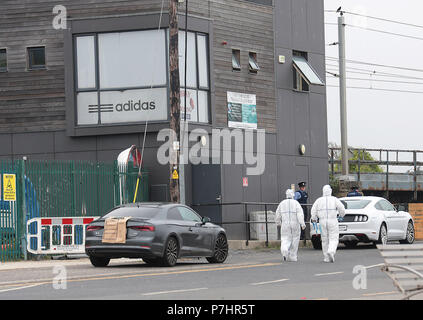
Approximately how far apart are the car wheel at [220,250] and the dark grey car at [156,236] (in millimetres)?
327

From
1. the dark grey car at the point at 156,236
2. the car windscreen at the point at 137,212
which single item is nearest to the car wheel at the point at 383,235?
the dark grey car at the point at 156,236

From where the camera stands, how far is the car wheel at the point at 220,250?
22703 millimetres

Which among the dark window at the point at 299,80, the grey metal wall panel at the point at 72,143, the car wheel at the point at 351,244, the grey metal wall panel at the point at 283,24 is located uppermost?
the grey metal wall panel at the point at 283,24

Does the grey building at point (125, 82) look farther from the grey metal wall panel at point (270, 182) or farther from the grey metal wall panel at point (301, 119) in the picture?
the grey metal wall panel at point (301, 119)

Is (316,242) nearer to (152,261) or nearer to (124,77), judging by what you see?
(124,77)

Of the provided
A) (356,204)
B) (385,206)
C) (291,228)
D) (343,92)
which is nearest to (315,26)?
(343,92)

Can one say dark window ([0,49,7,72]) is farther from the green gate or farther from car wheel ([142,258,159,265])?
car wheel ([142,258,159,265])

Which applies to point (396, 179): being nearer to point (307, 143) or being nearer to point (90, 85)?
point (307, 143)

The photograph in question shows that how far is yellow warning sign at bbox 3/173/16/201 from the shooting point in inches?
960

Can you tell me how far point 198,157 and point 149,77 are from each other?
3.08 meters

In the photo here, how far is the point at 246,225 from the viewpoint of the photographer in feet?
107

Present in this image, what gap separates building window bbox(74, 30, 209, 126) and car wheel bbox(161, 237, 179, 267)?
33.0ft

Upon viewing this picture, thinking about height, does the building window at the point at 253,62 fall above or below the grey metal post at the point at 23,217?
above
